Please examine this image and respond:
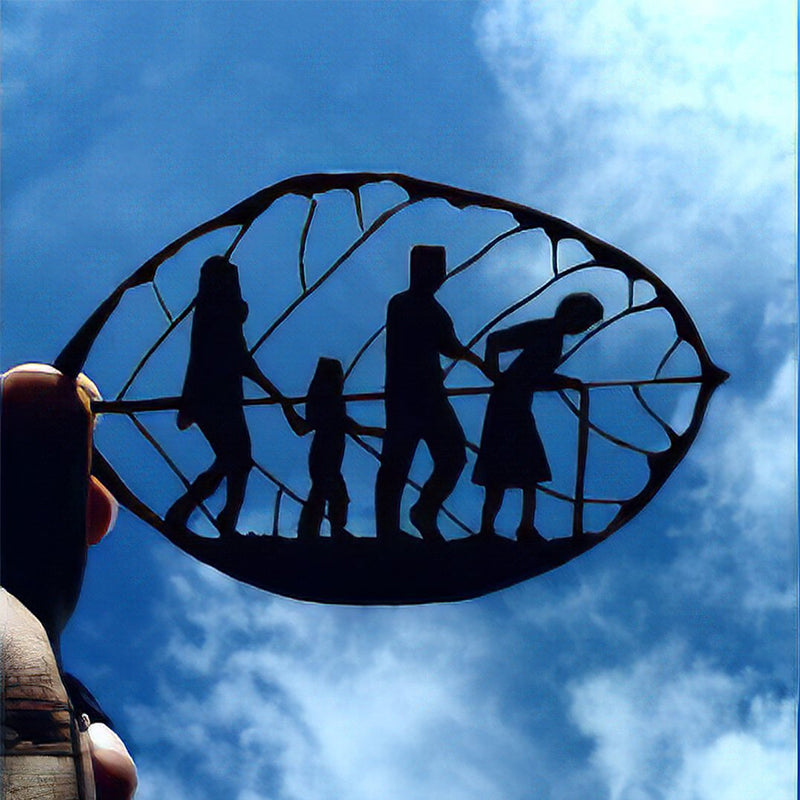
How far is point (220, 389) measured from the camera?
5961 millimetres

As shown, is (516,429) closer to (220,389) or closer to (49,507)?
(220,389)

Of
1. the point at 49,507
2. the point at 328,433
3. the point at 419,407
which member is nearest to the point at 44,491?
the point at 49,507

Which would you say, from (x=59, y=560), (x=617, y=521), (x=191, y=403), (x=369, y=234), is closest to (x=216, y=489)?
(x=191, y=403)

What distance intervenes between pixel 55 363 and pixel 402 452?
157 centimetres

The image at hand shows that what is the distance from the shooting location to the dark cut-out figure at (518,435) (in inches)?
234

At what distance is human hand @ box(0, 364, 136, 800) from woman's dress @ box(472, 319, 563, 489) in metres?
1.75

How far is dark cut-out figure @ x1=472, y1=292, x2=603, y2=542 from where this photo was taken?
595cm

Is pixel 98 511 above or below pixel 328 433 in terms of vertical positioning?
below

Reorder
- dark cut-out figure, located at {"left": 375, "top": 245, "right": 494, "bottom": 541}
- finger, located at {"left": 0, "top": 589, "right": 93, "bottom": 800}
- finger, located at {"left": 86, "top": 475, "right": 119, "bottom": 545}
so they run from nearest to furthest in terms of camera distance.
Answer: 1. finger, located at {"left": 0, "top": 589, "right": 93, "bottom": 800}
2. dark cut-out figure, located at {"left": 375, "top": 245, "right": 494, "bottom": 541}
3. finger, located at {"left": 86, "top": 475, "right": 119, "bottom": 545}

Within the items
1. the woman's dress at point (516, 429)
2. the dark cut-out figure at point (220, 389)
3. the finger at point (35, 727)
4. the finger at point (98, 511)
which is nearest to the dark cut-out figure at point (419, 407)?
the woman's dress at point (516, 429)

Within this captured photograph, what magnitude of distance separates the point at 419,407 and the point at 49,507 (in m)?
1.64

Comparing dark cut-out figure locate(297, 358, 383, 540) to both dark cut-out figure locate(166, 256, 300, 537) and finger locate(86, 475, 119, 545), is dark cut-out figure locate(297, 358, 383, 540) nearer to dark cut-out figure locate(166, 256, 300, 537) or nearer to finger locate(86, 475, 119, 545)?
dark cut-out figure locate(166, 256, 300, 537)

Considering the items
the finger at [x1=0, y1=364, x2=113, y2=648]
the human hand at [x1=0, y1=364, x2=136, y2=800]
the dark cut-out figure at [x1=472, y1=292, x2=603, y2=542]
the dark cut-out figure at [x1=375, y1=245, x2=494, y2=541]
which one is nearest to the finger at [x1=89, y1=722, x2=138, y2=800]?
the human hand at [x1=0, y1=364, x2=136, y2=800]

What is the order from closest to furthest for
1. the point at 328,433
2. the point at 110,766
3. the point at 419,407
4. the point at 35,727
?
the point at 35,727, the point at 110,766, the point at 419,407, the point at 328,433
